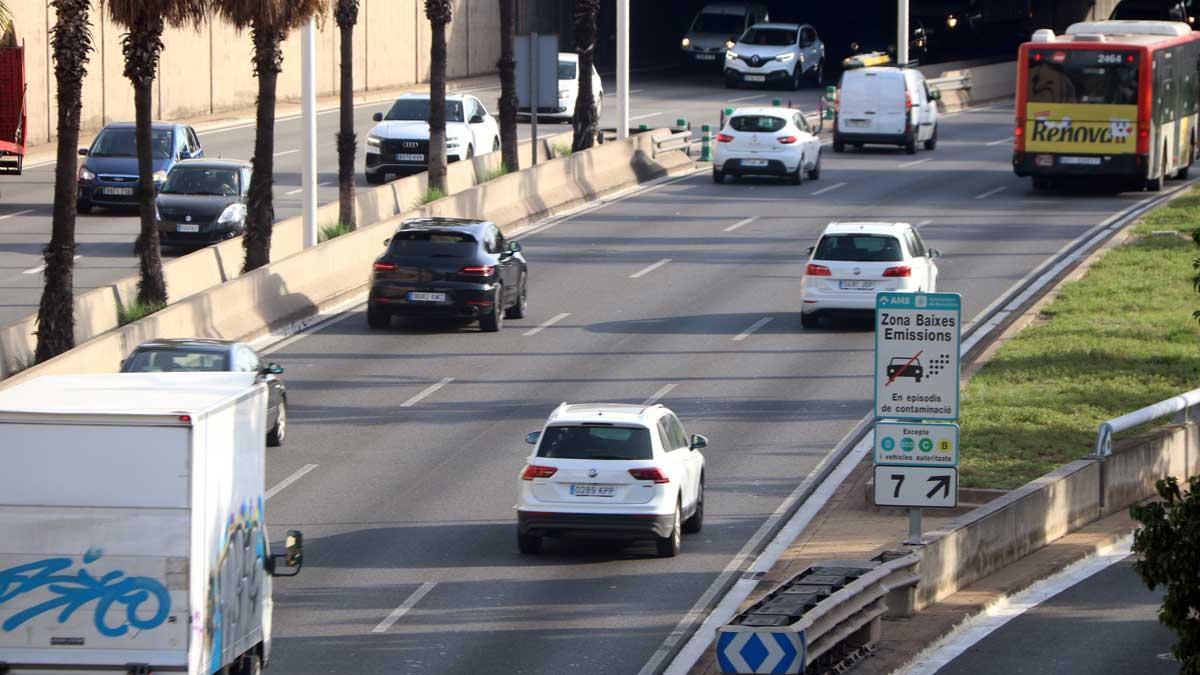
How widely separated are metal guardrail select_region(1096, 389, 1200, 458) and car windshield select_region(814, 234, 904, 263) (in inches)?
280

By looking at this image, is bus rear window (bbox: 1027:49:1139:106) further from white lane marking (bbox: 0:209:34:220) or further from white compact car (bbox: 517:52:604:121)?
white lane marking (bbox: 0:209:34:220)

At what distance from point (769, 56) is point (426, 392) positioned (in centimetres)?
4613

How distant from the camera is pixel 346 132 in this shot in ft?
129

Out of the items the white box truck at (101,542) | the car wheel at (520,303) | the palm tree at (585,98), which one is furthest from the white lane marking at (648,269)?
the white box truck at (101,542)

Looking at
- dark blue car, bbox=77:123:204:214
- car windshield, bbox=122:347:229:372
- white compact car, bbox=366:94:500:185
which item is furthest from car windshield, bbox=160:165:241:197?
car windshield, bbox=122:347:229:372

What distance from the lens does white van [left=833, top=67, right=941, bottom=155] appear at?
5256cm

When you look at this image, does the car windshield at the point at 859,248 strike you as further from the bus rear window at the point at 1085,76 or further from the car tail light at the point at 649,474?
the bus rear window at the point at 1085,76

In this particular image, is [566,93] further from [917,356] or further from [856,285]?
[917,356]

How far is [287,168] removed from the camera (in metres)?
49.3

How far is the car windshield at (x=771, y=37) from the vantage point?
238ft

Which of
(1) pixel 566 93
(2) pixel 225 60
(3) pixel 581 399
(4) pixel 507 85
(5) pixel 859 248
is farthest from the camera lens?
(1) pixel 566 93

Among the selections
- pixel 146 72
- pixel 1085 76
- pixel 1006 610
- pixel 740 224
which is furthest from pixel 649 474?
pixel 1085 76

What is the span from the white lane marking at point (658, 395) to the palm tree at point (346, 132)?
11.3 metres

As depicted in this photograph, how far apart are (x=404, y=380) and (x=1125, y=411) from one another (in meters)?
9.72
